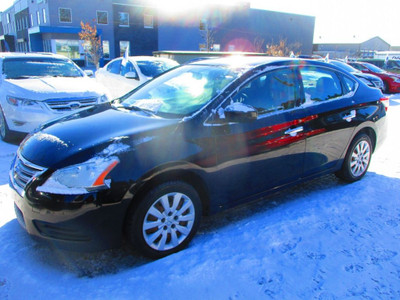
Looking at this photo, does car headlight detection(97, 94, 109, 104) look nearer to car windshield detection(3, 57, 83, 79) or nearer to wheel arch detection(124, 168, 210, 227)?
car windshield detection(3, 57, 83, 79)

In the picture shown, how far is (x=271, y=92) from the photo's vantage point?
3.32 m

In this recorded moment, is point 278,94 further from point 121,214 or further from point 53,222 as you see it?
point 53,222

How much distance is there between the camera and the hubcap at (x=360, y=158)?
4188 mm

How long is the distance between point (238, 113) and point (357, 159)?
89.0 inches

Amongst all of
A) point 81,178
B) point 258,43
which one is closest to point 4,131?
point 81,178

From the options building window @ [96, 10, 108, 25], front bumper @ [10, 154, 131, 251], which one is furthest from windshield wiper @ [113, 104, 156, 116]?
building window @ [96, 10, 108, 25]

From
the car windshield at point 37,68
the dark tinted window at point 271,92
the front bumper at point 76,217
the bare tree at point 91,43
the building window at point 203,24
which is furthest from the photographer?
the building window at point 203,24

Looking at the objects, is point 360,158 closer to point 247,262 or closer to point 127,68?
point 247,262

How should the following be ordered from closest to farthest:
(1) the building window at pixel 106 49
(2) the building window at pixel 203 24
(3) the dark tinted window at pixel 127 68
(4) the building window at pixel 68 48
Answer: (3) the dark tinted window at pixel 127 68 < (4) the building window at pixel 68 48 < (1) the building window at pixel 106 49 < (2) the building window at pixel 203 24

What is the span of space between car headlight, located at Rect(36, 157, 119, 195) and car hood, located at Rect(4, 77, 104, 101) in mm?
3560

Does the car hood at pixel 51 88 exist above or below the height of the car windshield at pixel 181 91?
below

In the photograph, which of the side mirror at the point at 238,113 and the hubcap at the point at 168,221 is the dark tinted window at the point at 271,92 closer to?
the side mirror at the point at 238,113

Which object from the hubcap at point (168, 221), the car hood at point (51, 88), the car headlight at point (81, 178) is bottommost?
the hubcap at point (168, 221)

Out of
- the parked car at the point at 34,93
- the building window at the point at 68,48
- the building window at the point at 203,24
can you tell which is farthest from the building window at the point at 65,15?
the parked car at the point at 34,93
